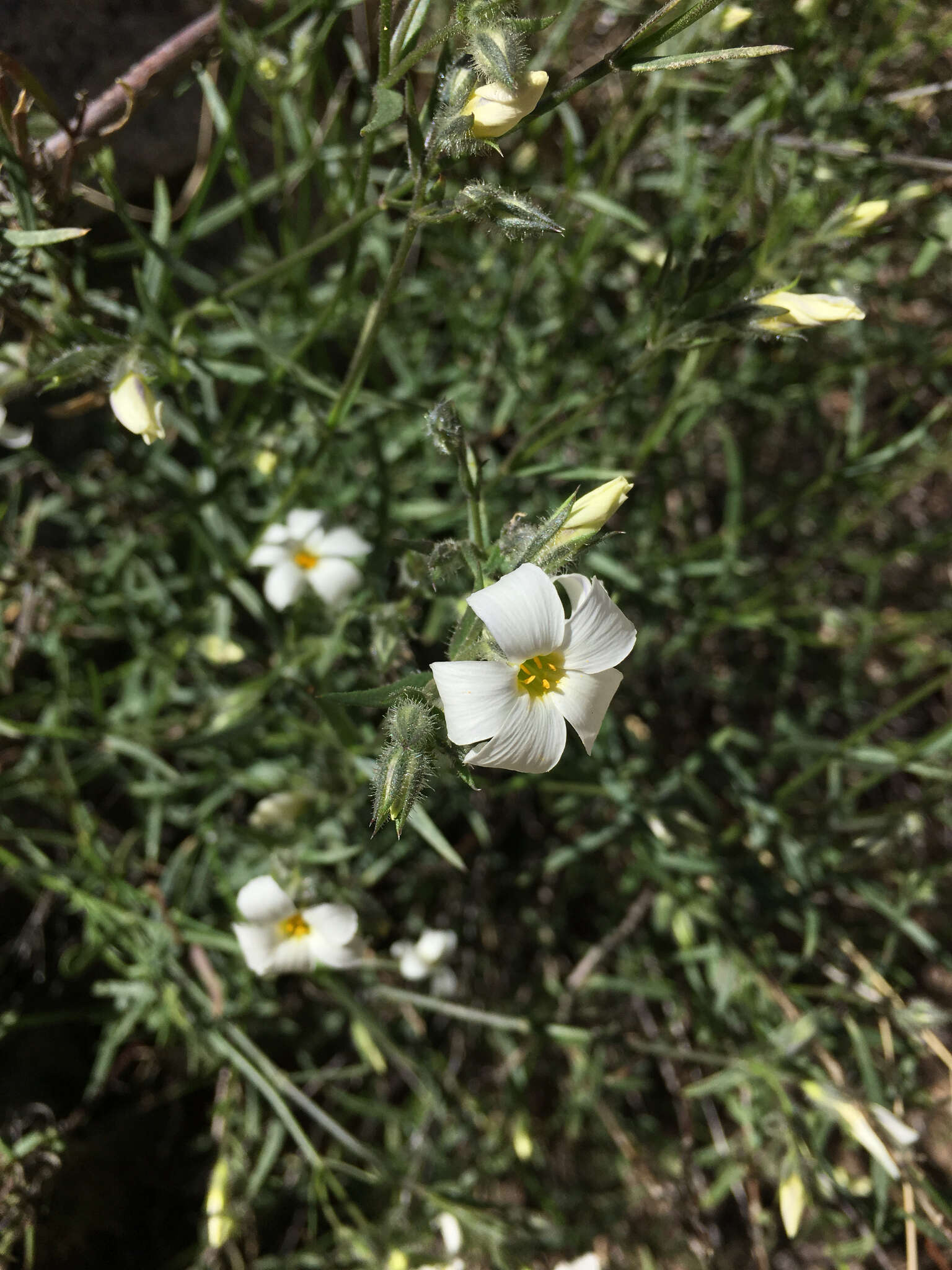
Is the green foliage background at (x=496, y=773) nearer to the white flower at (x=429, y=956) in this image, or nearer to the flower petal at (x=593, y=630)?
the white flower at (x=429, y=956)

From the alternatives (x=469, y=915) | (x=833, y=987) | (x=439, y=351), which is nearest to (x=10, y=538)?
(x=439, y=351)

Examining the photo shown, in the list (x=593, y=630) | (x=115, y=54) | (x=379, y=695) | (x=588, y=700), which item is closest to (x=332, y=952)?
(x=379, y=695)

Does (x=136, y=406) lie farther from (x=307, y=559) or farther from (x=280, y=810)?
(x=280, y=810)

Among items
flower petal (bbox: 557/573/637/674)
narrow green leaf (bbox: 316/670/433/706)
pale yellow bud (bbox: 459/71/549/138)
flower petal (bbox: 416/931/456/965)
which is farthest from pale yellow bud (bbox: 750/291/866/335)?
flower petal (bbox: 416/931/456/965)

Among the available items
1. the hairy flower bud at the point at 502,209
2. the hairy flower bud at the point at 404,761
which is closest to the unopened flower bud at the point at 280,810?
the hairy flower bud at the point at 404,761

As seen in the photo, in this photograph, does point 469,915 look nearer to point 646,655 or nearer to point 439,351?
point 646,655

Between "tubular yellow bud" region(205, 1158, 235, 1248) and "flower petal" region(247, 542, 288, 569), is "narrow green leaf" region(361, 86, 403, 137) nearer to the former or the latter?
"flower petal" region(247, 542, 288, 569)
